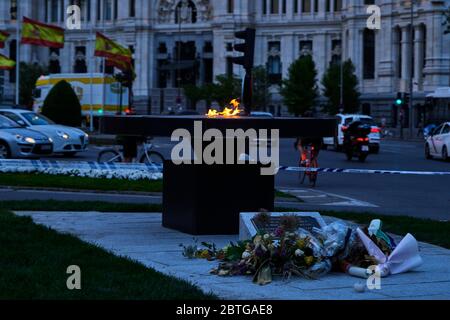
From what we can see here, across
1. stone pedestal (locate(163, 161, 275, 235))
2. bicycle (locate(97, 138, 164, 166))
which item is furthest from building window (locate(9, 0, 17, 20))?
stone pedestal (locate(163, 161, 275, 235))

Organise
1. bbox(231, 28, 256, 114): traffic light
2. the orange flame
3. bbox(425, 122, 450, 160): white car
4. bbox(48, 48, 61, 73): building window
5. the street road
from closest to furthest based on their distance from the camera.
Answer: the orange flame → bbox(231, 28, 256, 114): traffic light → the street road → bbox(425, 122, 450, 160): white car → bbox(48, 48, 61, 73): building window

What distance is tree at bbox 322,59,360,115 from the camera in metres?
77.9

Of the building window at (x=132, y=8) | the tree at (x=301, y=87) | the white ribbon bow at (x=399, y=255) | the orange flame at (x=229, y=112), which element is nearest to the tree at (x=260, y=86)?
the tree at (x=301, y=87)

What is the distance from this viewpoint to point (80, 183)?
2156 cm

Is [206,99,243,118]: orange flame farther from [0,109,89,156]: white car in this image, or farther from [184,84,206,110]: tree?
[184,84,206,110]: tree

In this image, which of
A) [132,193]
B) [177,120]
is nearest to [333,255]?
[177,120]

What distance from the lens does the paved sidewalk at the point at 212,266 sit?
328 inches

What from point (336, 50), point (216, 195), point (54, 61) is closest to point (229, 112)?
point (216, 195)

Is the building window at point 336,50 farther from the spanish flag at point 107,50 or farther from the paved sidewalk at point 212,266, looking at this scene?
the paved sidewalk at point 212,266

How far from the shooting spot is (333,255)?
9.37 metres

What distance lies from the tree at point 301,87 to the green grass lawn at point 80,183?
56477 millimetres

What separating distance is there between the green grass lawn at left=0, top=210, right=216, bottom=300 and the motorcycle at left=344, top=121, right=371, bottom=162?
24.9 meters
